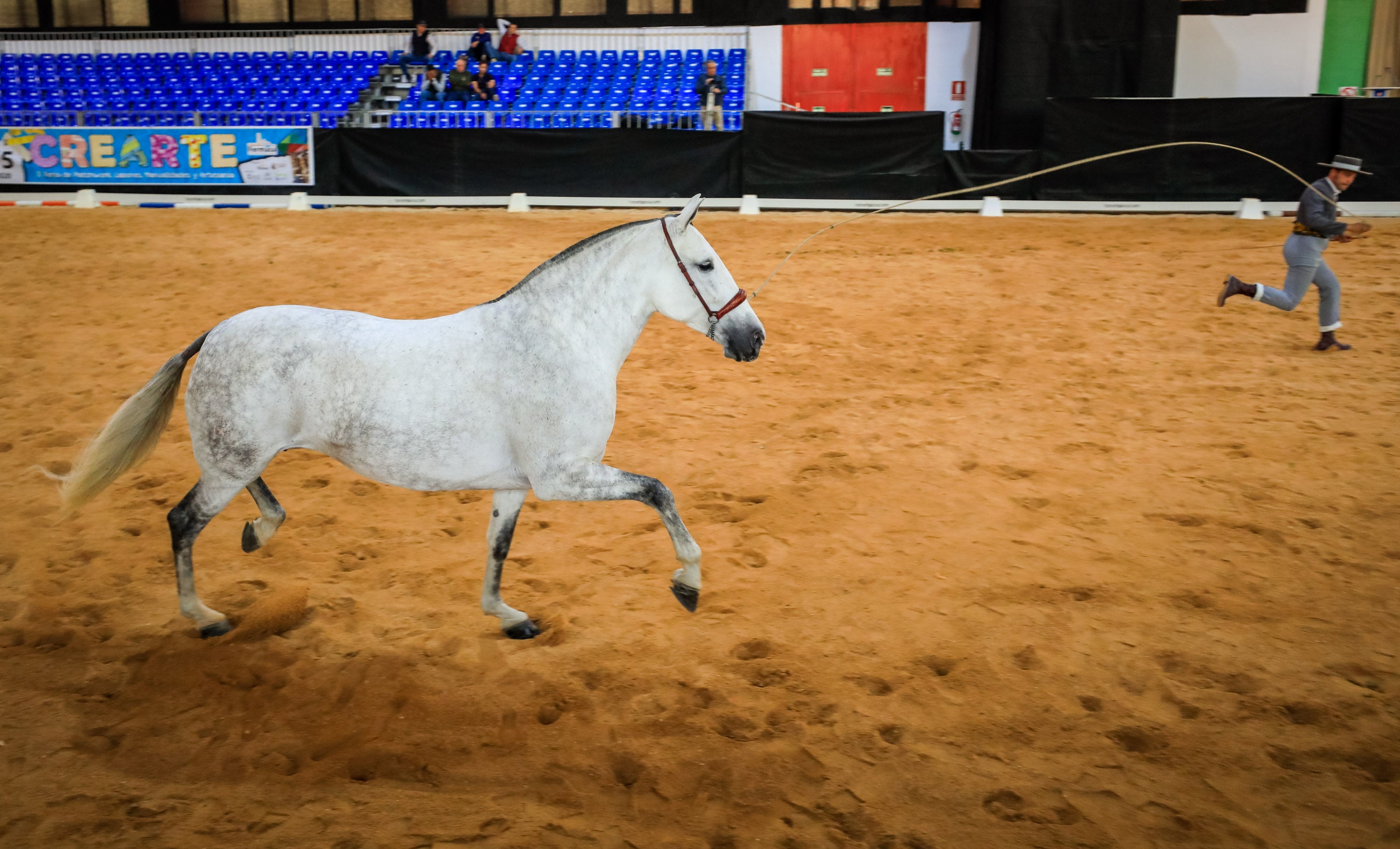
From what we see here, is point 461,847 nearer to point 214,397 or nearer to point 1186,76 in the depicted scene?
point 214,397

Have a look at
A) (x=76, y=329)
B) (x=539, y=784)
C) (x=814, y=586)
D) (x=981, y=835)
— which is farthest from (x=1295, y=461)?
(x=76, y=329)

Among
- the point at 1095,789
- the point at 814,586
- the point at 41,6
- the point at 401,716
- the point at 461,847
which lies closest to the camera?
the point at 461,847

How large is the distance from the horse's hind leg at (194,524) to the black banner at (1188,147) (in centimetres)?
1582

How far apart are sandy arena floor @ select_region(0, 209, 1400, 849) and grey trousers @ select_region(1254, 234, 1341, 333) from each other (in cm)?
45

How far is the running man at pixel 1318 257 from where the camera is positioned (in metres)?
9.34

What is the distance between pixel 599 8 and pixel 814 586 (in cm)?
2268

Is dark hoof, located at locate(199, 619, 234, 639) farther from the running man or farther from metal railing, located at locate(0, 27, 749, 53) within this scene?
metal railing, located at locate(0, 27, 749, 53)

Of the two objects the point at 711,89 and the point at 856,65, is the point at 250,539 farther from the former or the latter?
the point at 856,65

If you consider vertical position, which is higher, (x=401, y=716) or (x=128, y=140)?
(x=128, y=140)

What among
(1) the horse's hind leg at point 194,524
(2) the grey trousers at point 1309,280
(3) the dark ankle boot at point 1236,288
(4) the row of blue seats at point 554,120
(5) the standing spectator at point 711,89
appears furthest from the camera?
(5) the standing spectator at point 711,89

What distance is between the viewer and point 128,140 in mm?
18328

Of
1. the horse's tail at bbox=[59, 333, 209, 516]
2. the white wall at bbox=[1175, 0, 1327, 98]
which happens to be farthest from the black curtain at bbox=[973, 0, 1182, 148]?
the horse's tail at bbox=[59, 333, 209, 516]

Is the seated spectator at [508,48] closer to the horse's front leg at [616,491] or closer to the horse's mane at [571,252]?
the horse's mane at [571,252]

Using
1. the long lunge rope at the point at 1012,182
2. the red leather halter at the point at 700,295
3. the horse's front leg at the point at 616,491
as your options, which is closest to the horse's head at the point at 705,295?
the red leather halter at the point at 700,295
